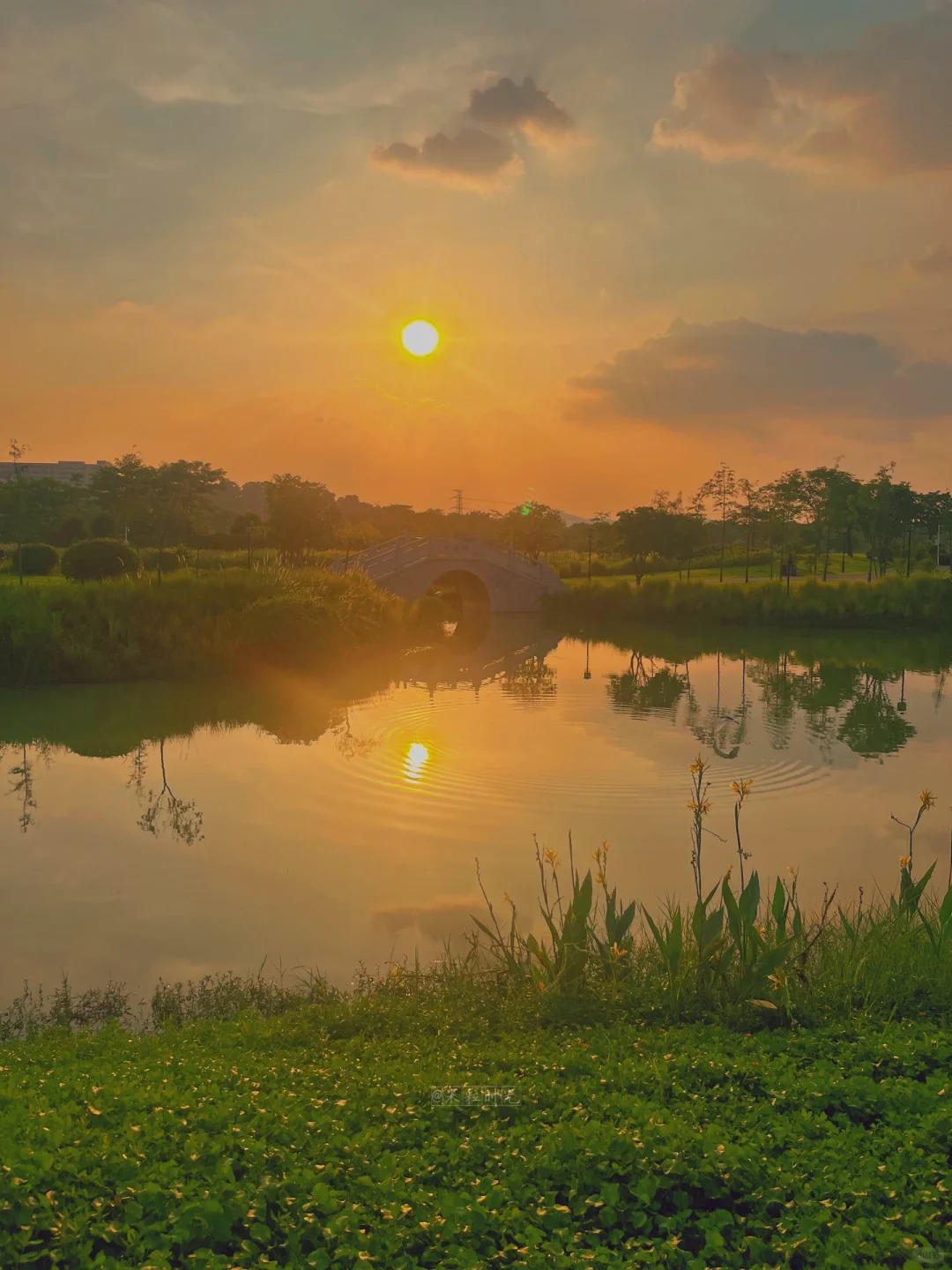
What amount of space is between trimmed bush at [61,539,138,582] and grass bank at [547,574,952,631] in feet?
66.6

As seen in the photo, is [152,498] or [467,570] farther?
[152,498]

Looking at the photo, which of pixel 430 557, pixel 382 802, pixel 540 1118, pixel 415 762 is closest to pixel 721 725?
pixel 415 762

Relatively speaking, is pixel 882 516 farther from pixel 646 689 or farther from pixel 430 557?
pixel 646 689

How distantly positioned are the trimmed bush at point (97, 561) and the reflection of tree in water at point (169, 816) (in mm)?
18893

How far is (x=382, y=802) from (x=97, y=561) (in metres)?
21.9

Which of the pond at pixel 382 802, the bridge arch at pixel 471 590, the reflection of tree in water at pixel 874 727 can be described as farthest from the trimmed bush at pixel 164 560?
the reflection of tree in water at pixel 874 727

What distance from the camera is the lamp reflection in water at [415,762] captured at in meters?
13.6

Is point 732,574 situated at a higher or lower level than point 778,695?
higher

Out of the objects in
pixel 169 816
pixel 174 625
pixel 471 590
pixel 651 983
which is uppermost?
pixel 471 590

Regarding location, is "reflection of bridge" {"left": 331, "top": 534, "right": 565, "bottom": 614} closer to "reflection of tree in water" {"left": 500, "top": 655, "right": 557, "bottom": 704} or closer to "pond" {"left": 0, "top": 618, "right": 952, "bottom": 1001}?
"reflection of tree in water" {"left": 500, "top": 655, "right": 557, "bottom": 704}

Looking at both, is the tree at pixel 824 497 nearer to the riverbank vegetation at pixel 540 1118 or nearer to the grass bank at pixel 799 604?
the grass bank at pixel 799 604

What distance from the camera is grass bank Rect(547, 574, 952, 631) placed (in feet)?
120

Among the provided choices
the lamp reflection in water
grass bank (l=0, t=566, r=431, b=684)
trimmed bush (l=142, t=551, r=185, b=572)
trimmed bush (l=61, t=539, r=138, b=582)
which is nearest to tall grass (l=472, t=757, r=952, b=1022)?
the lamp reflection in water

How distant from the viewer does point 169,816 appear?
38.9 feet
